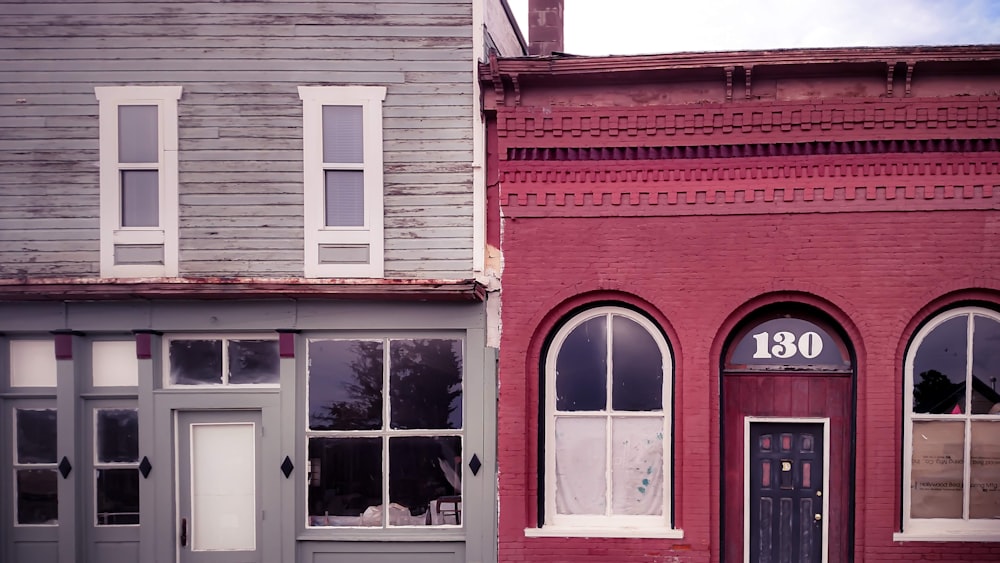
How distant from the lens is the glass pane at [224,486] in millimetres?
7004

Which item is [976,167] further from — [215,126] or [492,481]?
[215,126]

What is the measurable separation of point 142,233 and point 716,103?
21.9 feet

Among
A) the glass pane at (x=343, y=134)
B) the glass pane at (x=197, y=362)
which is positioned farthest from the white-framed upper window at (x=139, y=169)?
the glass pane at (x=343, y=134)

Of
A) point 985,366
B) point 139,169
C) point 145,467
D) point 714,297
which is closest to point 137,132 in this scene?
point 139,169

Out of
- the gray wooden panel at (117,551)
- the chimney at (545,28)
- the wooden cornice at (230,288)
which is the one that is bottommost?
the gray wooden panel at (117,551)

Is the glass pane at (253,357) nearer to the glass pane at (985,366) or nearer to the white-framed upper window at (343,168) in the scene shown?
the white-framed upper window at (343,168)

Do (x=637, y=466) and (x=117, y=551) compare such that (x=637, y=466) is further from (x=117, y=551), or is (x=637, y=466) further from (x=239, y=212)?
(x=117, y=551)

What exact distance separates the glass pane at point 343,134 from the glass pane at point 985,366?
23.7 ft

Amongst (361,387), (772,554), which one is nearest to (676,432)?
(772,554)

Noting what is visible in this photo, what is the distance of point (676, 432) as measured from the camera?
6852 millimetres

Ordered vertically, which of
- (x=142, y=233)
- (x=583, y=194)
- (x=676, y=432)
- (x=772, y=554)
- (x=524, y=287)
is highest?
(x=583, y=194)

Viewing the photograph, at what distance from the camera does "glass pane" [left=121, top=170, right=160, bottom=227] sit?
22.8ft

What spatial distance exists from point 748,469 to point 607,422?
5.53 ft

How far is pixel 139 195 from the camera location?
274 inches
